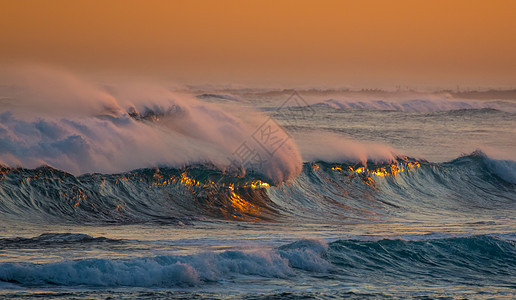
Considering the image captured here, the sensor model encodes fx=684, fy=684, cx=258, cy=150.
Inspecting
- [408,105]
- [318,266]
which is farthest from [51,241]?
[408,105]

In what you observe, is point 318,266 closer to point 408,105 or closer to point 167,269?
point 167,269

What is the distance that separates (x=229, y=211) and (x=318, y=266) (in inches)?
210

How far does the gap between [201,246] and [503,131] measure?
29.9 m

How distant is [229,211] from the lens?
14.9 m

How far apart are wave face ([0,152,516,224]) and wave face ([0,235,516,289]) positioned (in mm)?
3851

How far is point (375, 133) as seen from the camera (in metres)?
33.9

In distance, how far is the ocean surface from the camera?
8.79 m

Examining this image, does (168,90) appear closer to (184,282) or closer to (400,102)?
(184,282)

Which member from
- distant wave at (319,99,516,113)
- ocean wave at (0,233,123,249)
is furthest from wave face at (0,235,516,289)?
distant wave at (319,99,516,113)

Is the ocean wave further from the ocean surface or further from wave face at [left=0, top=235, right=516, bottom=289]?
wave face at [left=0, top=235, right=516, bottom=289]

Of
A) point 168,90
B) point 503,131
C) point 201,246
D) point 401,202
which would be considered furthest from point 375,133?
point 201,246

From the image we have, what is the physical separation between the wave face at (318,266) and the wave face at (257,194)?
3.85 m

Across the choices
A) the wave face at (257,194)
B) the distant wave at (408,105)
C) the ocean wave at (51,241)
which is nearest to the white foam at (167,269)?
the ocean wave at (51,241)

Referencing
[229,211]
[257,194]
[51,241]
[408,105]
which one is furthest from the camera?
[408,105]
